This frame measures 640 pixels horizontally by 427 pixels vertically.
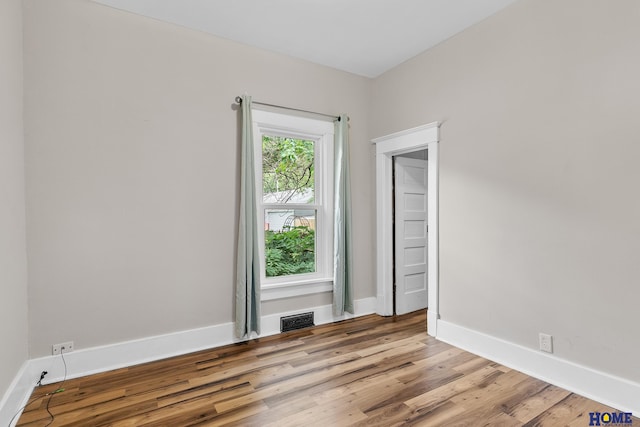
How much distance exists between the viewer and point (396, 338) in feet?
10.7

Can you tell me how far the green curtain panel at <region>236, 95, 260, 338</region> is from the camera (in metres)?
3.09

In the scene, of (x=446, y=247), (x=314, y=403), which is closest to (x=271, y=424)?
(x=314, y=403)

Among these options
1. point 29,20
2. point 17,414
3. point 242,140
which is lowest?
point 17,414

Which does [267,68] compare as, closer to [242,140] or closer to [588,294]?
[242,140]

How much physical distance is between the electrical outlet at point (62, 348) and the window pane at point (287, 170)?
1958 millimetres

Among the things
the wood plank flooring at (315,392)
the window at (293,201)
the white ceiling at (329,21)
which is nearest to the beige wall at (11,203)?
the wood plank flooring at (315,392)

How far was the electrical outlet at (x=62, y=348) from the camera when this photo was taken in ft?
8.10

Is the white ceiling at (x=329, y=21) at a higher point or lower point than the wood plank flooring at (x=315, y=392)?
higher

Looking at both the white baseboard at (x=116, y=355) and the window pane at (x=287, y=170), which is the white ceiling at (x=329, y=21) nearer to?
the window pane at (x=287, y=170)

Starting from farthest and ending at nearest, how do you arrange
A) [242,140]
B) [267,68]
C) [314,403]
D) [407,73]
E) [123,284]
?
[407,73], [267,68], [242,140], [123,284], [314,403]

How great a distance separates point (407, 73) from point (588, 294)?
2603 millimetres

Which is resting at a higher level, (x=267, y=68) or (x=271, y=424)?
(x=267, y=68)

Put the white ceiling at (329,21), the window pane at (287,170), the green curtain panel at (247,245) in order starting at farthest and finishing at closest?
the window pane at (287,170)
the green curtain panel at (247,245)
the white ceiling at (329,21)

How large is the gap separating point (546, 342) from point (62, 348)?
3.55 meters
